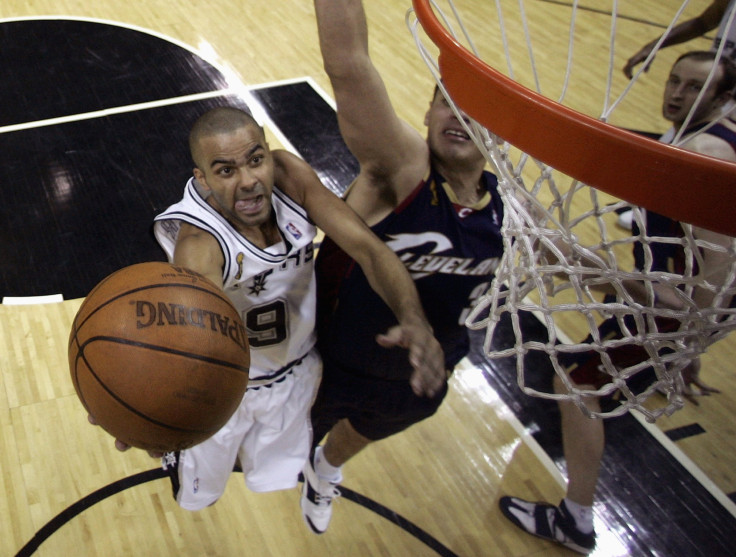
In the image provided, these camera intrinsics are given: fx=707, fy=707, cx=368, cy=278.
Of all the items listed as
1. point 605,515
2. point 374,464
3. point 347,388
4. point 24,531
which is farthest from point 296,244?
point 605,515

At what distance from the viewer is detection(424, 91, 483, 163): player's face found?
81.1 inches

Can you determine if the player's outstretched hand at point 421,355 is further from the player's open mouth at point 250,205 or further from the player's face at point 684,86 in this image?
the player's face at point 684,86

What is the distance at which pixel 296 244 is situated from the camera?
211cm

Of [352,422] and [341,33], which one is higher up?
[341,33]

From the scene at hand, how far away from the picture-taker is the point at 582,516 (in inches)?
111

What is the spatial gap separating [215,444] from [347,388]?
0.49 metres

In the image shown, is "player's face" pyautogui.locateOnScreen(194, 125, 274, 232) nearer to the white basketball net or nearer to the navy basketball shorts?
the white basketball net

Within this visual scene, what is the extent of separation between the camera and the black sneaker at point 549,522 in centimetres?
281

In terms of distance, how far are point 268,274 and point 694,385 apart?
8.11 feet

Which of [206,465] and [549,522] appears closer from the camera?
[206,465]

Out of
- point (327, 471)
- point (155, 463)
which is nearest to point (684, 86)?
point (327, 471)

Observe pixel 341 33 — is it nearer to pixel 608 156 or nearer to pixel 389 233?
pixel 389 233

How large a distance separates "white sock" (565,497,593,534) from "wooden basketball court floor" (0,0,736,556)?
0.11 metres

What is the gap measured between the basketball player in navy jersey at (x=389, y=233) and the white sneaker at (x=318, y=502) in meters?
0.18
